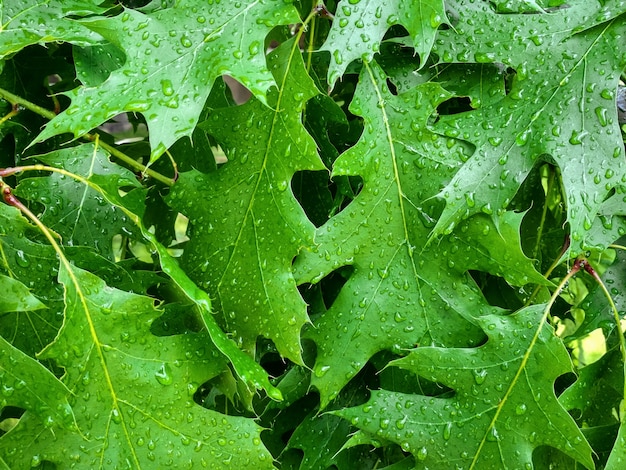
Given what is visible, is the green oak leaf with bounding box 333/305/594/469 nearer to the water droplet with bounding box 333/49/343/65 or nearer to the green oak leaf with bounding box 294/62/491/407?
the green oak leaf with bounding box 294/62/491/407

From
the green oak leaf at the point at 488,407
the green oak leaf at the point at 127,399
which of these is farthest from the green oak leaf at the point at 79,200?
the green oak leaf at the point at 488,407

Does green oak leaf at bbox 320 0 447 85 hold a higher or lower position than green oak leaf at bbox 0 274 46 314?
higher

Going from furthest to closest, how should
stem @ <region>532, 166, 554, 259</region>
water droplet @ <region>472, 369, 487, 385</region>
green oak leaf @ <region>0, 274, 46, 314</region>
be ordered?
stem @ <region>532, 166, 554, 259</region>
water droplet @ <region>472, 369, 487, 385</region>
green oak leaf @ <region>0, 274, 46, 314</region>

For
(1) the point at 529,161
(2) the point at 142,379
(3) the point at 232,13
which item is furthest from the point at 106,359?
(1) the point at 529,161

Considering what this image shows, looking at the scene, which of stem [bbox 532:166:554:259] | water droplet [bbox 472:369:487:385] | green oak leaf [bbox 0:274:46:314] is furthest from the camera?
stem [bbox 532:166:554:259]

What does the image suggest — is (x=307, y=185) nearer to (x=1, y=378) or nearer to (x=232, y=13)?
(x=232, y=13)

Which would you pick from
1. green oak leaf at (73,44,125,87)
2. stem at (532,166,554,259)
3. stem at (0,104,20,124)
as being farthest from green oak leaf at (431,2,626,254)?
stem at (0,104,20,124)

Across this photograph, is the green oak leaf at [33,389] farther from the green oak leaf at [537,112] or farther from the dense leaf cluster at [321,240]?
the green oak leaf at [537,112]
